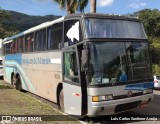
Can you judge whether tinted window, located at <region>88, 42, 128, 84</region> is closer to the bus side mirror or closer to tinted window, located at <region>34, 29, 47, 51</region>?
the bus side mirror

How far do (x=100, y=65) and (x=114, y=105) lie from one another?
1225 millimetres

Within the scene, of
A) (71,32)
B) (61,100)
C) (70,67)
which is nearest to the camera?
(70,67)

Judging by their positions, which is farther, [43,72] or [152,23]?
[152,23]

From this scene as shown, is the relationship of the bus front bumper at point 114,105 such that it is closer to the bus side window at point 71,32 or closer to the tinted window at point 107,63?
the tinted window at point 107,63

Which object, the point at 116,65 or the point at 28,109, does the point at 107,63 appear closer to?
the point at 116,65

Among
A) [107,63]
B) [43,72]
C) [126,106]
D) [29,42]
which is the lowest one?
[126,106]

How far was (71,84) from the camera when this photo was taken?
36.6 ft

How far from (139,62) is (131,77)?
0.61 meters

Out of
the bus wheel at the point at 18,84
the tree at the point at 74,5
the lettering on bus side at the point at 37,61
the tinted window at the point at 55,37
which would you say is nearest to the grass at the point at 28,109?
the lettering on bus side at the point at 37,61

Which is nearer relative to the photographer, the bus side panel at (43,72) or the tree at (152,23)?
the bus side panel at (43,72)

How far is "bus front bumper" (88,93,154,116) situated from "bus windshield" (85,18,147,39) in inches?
75.1

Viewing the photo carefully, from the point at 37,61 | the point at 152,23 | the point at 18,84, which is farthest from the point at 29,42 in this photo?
the point at 152,23

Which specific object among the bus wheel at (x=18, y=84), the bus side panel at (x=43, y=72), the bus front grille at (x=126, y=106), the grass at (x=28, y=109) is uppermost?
the bus side panel at (x=43, y=72)

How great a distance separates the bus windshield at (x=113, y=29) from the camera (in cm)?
1055
